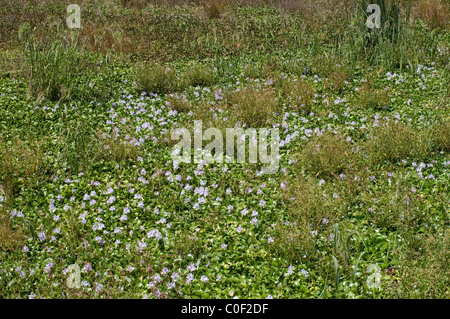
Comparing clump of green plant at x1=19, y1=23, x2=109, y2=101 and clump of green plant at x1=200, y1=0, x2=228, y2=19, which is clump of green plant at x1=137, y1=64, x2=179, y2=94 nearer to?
clump of green plant at x1=19, y1=23, x2=109, y2=101

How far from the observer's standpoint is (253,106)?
231 inches

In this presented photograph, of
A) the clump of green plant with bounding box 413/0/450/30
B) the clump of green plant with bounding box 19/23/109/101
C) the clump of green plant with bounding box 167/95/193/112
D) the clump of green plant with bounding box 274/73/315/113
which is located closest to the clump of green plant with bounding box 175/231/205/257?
the clump of green plant with bounding box 167/95/193/112

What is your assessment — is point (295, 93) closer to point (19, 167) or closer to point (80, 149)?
point (80, 149)

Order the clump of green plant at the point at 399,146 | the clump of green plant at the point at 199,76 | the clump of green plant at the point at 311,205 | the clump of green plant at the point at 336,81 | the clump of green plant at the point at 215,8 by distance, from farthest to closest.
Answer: the clump of green plant at the point at 215,8 → the clump of green plant at the point at 199,76 → the clump of green plant at the point at 336,81 → the clump of green plant at the point at 399,146 → the clump of green plant at the point at 311,205

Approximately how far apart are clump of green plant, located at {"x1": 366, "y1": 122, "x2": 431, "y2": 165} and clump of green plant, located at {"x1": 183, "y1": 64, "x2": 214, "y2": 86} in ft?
9.47

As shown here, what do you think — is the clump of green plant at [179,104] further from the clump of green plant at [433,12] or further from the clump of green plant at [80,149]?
the clump of green plant at [433,12]

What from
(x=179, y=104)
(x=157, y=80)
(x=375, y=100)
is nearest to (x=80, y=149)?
(x=179, y=104)

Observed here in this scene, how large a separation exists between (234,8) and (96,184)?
8197 millimetres

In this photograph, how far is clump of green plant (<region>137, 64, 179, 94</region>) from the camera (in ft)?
22.0

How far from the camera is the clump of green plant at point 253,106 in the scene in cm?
575

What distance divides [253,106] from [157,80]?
1694 mm

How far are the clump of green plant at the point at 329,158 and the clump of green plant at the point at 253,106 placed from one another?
999 mm

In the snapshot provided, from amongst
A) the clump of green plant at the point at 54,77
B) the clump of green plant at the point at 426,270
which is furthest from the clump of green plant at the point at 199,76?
the clump of green plant at the point at 426,270
